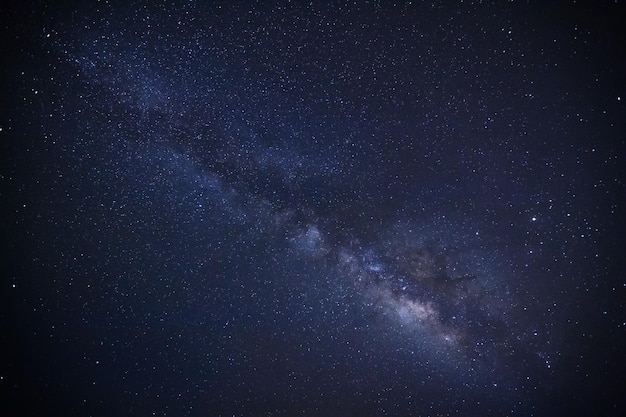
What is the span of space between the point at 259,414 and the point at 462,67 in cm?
394

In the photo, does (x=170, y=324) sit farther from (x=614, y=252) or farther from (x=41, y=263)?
(x=614, y=252)

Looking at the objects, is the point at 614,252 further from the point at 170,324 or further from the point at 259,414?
the point at 170,324

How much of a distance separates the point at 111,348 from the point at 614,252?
4.89 meters

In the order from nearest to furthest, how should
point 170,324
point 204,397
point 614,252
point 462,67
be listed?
point 462,67 → point 614,252 → point 170,324 → point 204,397

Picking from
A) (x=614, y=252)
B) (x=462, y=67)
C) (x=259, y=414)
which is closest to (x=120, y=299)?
(x=259, y=414)

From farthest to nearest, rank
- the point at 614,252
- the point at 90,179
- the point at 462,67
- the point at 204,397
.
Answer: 1. the point at 204,397
2. the point at 614,252
3. the point at 90,179
4. the point at 462,67

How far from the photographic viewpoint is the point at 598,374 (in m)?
3.08

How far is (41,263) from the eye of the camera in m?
2.77

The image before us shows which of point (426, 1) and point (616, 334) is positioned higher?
point (426, 1)

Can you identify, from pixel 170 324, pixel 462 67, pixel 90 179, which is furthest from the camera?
pixel 170 324

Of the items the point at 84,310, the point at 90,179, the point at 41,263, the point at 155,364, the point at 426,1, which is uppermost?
the point at 426,1

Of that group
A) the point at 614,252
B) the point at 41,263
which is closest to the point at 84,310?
the point at 41,263

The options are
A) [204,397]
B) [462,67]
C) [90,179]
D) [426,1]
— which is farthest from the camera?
[204,397]

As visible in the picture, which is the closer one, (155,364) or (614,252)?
(614,252)
